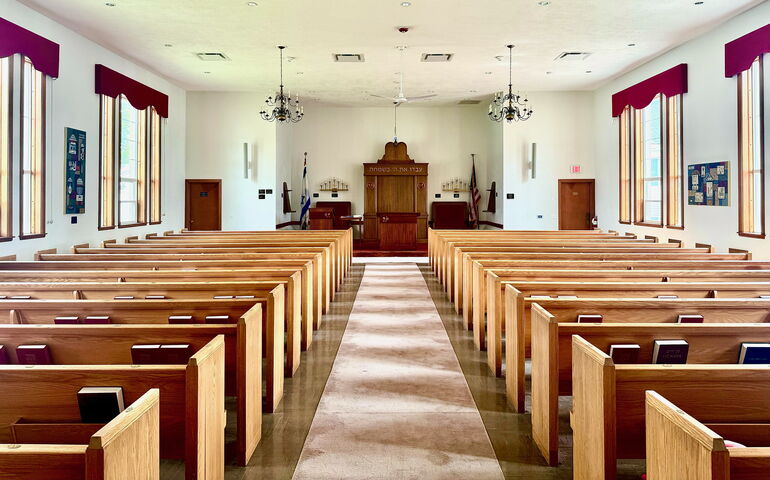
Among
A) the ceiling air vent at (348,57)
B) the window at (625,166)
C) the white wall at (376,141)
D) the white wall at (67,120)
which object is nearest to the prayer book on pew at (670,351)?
the white wall at (67,120)

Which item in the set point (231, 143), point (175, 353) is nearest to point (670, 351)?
point (175, 353)

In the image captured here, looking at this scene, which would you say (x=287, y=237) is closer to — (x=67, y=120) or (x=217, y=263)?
(x=67, y=120)

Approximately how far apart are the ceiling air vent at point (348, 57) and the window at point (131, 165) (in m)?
4.01

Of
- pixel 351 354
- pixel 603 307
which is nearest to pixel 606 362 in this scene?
pixel 603 307

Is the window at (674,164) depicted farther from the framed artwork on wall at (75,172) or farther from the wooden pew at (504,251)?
the framed artwork on wall at (75,172)

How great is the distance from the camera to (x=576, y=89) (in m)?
14.2

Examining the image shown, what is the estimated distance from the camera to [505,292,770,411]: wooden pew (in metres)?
3.43

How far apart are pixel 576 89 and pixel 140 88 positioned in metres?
9.81

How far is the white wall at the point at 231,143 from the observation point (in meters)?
14.4

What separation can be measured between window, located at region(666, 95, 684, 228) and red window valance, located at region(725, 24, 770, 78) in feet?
5.43

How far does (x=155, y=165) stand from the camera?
485 inches

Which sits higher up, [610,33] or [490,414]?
[610,33]

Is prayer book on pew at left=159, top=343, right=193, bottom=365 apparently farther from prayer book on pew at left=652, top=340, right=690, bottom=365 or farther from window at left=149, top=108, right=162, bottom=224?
window at left=149, top=108, right=162, bottom=224

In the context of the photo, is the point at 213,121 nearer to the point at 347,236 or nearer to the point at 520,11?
the point at 347,236
